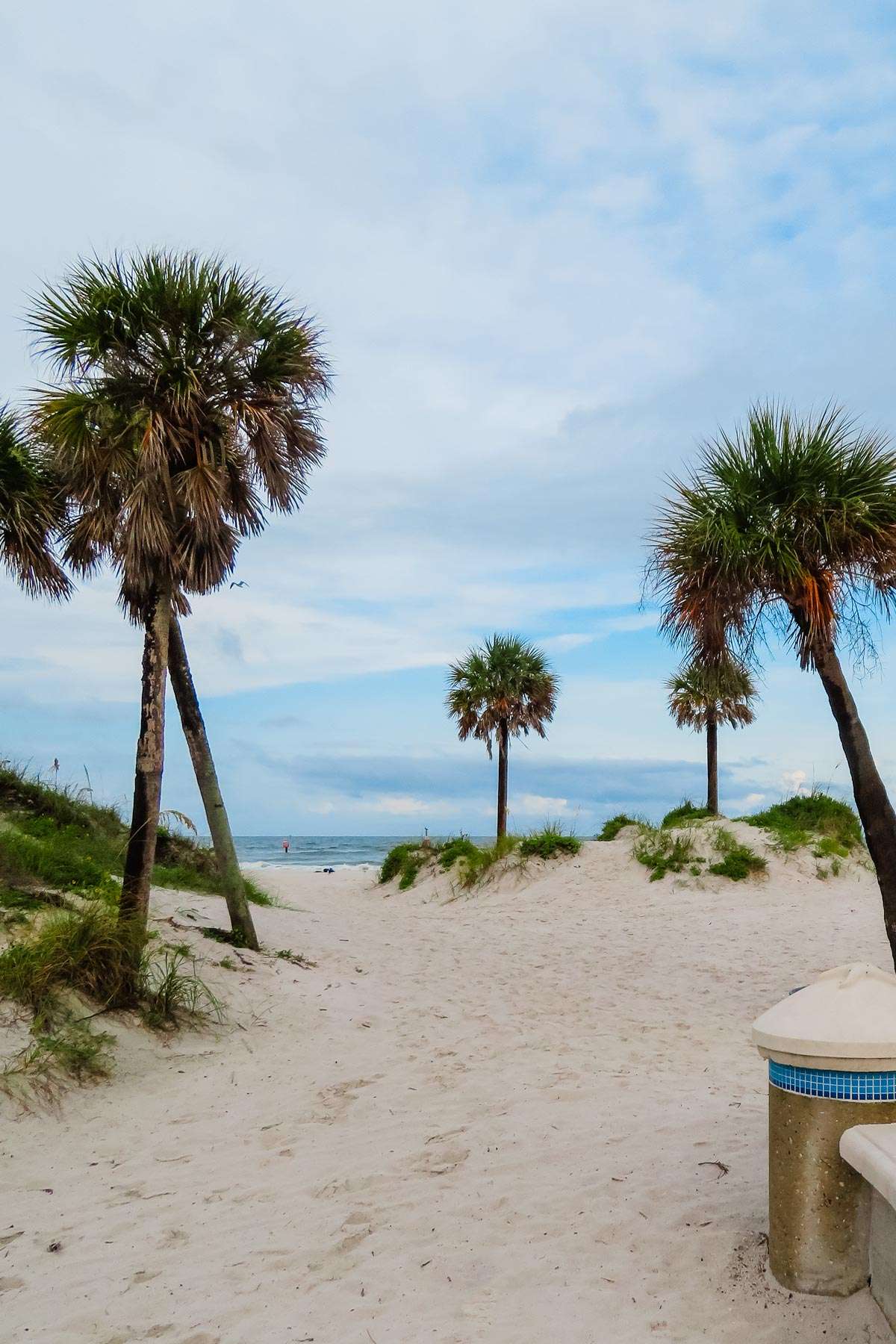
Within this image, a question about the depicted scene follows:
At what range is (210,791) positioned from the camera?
11.0 m

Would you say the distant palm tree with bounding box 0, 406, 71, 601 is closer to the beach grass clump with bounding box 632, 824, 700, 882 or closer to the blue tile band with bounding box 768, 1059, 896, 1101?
the blue tile band with bounding box 768, 1059, 896, 1101

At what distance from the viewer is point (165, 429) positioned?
930 centimetres

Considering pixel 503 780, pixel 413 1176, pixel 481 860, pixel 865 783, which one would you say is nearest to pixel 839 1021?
pixel 413 1176

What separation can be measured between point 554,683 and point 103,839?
56.4 ft

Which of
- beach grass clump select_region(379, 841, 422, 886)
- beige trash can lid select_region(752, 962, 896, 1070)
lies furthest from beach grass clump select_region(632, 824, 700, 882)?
beige trash can lid select_region(752, 962, 896, 1070)

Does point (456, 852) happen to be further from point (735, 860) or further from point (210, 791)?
point (210, 791)

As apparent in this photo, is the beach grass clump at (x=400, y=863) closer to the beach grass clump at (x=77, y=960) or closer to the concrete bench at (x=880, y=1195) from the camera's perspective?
the beach grass clump at (x=77, y=960)

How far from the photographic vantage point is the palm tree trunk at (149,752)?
895cm

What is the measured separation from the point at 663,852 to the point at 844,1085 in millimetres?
18207

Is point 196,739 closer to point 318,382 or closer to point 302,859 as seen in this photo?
point 318,382

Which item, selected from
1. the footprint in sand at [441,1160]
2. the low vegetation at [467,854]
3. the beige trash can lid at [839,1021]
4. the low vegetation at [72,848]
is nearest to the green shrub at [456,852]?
the low vegetation at [467,854]

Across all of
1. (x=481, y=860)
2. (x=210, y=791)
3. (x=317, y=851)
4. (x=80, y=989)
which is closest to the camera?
A: (x=80, y=989)

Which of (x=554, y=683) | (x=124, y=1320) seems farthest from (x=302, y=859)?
(x=124, y=1320)

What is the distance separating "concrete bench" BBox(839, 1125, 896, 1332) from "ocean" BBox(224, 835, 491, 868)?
42.4 metres
